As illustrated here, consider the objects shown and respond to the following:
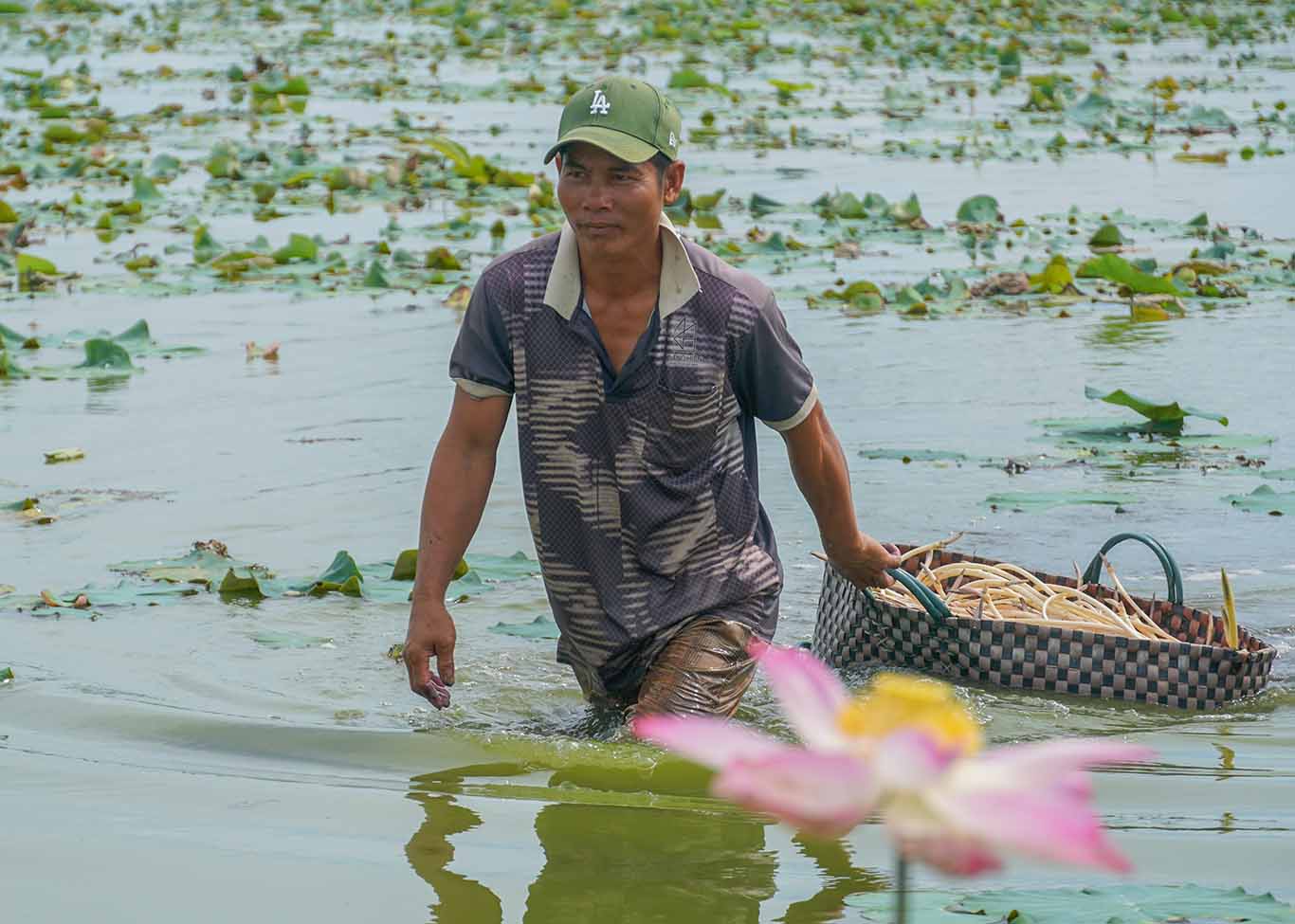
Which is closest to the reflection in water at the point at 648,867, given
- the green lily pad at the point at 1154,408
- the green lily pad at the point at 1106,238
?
the green lily pad at the point at 1154,408

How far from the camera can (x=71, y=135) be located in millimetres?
14242

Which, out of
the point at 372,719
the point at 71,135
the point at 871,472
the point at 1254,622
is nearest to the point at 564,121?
the point at 372,719

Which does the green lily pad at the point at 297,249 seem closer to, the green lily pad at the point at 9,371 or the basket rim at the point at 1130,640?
the green lily pad at the point at 9,371

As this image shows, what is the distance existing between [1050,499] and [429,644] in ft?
9.27

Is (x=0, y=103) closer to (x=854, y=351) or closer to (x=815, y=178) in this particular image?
(x=815, y=178)

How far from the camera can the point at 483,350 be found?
379 centimetres

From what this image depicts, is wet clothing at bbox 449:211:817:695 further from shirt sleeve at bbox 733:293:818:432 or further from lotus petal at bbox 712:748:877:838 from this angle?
lotus petal at bbox 712:748:877:838

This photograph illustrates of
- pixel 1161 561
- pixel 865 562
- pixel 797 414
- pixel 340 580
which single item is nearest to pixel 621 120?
pixel 797 414

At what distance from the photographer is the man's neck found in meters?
3.69

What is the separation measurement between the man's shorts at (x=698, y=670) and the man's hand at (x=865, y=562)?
0.24 meters

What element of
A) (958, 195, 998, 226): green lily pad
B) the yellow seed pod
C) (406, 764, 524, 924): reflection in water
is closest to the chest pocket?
(406, 764, 524, 924): reflection in water

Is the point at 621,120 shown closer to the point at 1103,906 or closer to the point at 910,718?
the point at 1103,906

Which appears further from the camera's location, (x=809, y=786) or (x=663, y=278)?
(x=663, y=278)

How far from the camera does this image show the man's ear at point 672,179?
3682 millimetres
